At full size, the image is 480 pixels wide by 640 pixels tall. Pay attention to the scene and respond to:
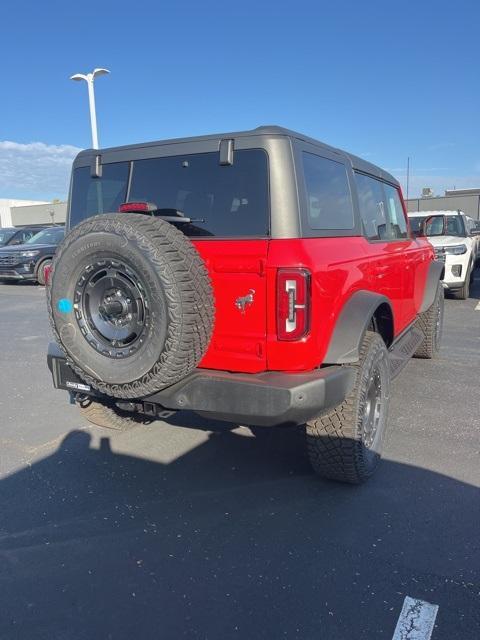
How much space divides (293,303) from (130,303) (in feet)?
2.78

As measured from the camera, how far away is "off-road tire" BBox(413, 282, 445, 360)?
562 centimetres

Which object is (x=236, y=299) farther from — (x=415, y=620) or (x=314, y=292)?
(x=415, y=620)

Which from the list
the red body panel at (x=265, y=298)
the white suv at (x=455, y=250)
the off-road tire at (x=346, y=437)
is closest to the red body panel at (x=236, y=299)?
the red body panel at (x=265, y=298)

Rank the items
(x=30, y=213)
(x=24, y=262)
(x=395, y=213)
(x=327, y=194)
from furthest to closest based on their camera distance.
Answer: (x=30, y=213) → (x=24, y=262) → (x=395, y=213) → (x=327, y=194)

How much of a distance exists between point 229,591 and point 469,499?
60.5 inches

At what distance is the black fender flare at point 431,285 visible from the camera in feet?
17.2

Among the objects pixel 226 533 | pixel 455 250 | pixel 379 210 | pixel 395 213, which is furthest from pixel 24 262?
pixel 226 533

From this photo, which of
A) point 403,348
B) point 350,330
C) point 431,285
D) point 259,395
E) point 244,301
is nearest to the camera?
point 259,395

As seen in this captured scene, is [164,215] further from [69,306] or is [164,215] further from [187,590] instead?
[187,590]

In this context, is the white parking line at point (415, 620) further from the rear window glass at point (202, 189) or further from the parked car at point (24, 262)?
the parked car at point (24, 262)

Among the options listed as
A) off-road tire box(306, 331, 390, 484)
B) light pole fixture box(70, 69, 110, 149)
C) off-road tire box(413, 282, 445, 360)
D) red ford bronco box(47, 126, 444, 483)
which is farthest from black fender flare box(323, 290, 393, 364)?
light pole fixture box(70, 69, 110, 149)

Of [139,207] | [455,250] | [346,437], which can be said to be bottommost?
[346,437]

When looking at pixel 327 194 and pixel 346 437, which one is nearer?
pixel 346 437

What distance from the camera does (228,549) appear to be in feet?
8.43
